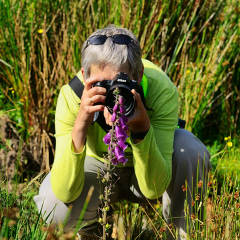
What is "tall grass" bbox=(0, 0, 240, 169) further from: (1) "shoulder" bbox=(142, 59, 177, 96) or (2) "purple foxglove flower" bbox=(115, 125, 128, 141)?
(2) "purple foxglove flower" bbox=(115, 125, 128, 141)

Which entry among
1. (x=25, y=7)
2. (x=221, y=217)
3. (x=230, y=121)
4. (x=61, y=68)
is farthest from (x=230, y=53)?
(x=221, y=217)

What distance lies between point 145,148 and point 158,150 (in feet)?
0.37

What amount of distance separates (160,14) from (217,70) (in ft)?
2.10

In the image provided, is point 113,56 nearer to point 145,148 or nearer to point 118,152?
point 145,148

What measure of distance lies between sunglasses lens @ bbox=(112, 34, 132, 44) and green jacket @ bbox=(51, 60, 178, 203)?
0.29 m

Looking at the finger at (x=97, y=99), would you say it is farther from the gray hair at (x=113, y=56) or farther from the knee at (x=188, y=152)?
the knee at (x=188, y=152)

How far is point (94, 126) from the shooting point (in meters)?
2.29

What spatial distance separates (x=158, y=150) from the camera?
6.67ft

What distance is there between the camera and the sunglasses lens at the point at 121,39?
6.68 feet

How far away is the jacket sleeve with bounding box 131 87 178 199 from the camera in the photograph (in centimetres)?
198

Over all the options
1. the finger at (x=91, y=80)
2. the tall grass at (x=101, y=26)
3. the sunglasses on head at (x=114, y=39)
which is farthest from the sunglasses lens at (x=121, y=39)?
the tall grass at (x=101, y=26)

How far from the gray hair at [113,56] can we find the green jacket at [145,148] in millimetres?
220

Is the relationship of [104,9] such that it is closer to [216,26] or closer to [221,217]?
[216,26]

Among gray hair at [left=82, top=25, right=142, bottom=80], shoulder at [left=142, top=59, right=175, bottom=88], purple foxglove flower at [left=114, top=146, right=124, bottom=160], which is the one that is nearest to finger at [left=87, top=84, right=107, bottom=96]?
gray hair at [left=82, top=25, right=142, bottom=80]
